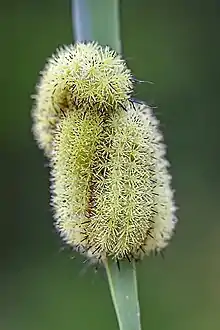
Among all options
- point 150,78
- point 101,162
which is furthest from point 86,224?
point 150,78

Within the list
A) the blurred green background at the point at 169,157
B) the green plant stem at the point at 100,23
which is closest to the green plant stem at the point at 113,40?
the green plant stem at the point at 100,23

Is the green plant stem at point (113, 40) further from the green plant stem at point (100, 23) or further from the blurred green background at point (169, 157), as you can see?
the blurred green background at point (169, 157)

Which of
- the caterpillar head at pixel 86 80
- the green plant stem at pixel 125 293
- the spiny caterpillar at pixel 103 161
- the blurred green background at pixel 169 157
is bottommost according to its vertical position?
the green plant stem at pixel 125 293

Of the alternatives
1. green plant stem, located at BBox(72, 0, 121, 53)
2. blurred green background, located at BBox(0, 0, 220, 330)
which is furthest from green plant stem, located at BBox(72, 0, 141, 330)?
blurred green background, located at BBox(0, 0, 220, 330)

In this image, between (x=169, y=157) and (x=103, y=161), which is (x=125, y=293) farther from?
(x=169, y=157)

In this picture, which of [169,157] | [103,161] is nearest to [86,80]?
[103,161]

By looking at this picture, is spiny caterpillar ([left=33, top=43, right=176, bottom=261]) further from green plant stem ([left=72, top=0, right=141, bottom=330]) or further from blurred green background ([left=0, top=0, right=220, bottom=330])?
blurred green background ([left=0, top=0, right=220, bottom=330])

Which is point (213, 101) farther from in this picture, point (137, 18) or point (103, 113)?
point (103, 113)
